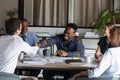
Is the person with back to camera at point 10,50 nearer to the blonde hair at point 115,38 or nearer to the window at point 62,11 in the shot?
the blonde hair at point 115,38

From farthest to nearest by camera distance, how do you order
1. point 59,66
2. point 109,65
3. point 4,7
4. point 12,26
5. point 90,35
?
point 4,7 < point 90,35 < point 59,66 < point 12,26 < point 109,65

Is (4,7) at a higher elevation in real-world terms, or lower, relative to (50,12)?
higher

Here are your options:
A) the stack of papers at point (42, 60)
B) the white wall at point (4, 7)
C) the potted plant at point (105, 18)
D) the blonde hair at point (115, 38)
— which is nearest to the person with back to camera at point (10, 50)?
the stack of papers at point (42, 60)

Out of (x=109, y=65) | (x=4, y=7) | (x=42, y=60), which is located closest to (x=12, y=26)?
(x=42, y=60)

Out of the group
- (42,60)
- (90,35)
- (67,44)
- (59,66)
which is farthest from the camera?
(90,35)

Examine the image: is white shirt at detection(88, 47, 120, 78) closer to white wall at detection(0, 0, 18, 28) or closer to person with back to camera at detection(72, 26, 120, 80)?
person with back to camera at detection(72, 26, 120, 80)

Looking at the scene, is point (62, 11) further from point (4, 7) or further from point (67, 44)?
point (67, 44)

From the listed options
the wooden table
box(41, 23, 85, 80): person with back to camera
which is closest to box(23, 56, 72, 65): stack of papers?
the wooden table

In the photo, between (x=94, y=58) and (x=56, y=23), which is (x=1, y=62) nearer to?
(x=94, y=58)

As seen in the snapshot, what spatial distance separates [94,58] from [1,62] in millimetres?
1556

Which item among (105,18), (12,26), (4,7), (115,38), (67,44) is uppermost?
(4,7)

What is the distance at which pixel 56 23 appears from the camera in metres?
7.29

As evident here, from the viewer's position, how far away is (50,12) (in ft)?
23.9

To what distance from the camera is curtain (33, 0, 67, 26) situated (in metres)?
7.27
